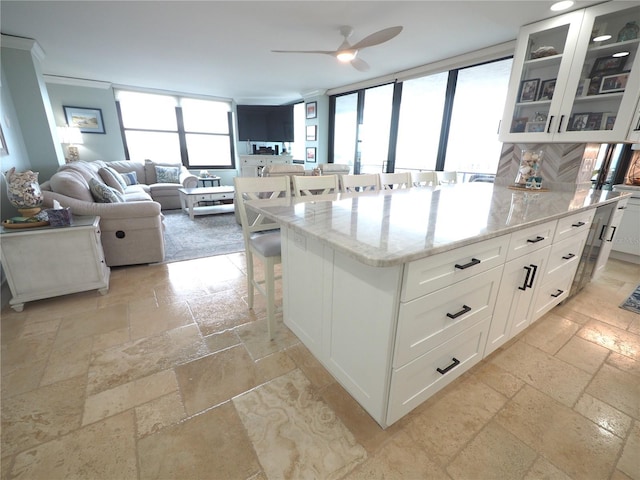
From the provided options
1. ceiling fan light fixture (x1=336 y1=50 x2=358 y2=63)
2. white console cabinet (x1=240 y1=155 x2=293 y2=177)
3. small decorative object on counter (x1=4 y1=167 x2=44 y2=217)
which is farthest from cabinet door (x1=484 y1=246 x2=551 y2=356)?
white console cabinet (x1=240 y1=155 x2=293 y2=177)

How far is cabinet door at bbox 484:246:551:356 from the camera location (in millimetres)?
1356

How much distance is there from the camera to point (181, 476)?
39.1 inches

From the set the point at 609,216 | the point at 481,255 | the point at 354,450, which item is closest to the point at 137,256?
the point at 354,450

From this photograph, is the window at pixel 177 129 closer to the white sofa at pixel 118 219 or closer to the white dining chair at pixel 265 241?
the white sofa at pixel 118 219

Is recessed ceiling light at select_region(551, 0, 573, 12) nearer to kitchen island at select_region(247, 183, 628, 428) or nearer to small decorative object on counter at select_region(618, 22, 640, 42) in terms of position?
small decorative object on counter at select_region(618, 22, 640, 42)

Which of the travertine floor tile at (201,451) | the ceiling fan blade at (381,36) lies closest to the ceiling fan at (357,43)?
the ceiling fan blade at (381,36)

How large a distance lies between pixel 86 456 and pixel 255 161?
6.98m

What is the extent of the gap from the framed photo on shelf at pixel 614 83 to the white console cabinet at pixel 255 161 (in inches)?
236

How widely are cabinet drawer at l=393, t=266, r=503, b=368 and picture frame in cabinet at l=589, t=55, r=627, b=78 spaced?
2.35 m

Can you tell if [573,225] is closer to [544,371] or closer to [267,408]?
[544,371]

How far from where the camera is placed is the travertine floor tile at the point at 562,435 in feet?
3.48

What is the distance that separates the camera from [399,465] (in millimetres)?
1037

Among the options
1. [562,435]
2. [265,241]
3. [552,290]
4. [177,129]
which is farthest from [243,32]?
[177,129]

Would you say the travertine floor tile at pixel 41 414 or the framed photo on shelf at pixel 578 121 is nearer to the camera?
the travertine floor tile at pixel 41 414
